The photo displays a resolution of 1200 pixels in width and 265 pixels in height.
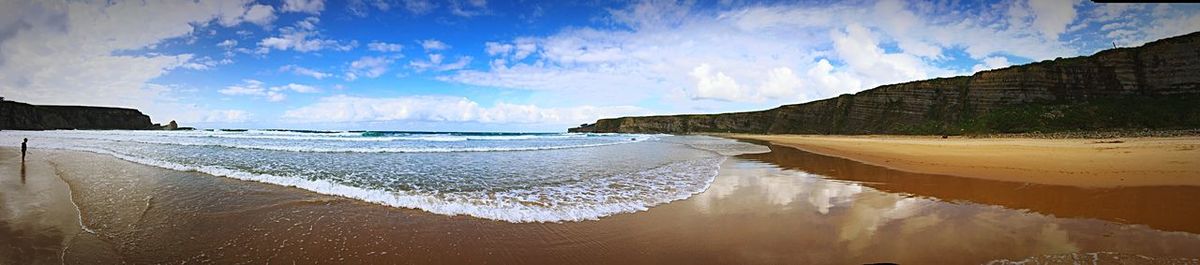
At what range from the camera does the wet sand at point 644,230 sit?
4.27 m

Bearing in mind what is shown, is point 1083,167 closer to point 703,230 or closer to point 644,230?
point 703,230

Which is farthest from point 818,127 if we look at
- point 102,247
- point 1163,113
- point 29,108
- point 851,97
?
point 29,108

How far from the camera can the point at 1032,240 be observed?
4.55m

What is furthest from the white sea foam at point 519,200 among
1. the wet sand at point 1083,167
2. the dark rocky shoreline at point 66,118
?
the dark rocky shoreline at point 66,118

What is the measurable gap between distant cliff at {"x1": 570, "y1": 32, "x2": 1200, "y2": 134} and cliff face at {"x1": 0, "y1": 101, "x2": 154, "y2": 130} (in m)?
135

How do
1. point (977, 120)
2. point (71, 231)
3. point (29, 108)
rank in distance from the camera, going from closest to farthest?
point (71, 231)
point (977, 120)
point (29, 108)

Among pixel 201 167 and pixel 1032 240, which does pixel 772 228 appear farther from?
pixel 201 167

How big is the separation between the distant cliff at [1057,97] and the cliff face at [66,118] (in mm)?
135021

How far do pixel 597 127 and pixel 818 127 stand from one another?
71873 mm

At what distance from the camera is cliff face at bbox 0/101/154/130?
7444 centimetres

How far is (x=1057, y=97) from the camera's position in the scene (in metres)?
39.8

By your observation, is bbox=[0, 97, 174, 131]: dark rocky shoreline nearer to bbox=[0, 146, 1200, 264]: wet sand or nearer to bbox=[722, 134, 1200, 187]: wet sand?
bbox=[0, 146, 1200, 264]: wet sand

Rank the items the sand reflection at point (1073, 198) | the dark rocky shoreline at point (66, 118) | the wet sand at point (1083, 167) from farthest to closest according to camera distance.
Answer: the dark rocky shoreline at point (66, 118) < the wet sand at point (1083, 167) < the sand reflection at point (1073, 198)

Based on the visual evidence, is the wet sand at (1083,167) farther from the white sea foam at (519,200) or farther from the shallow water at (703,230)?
the white sea foam at (519,200)
